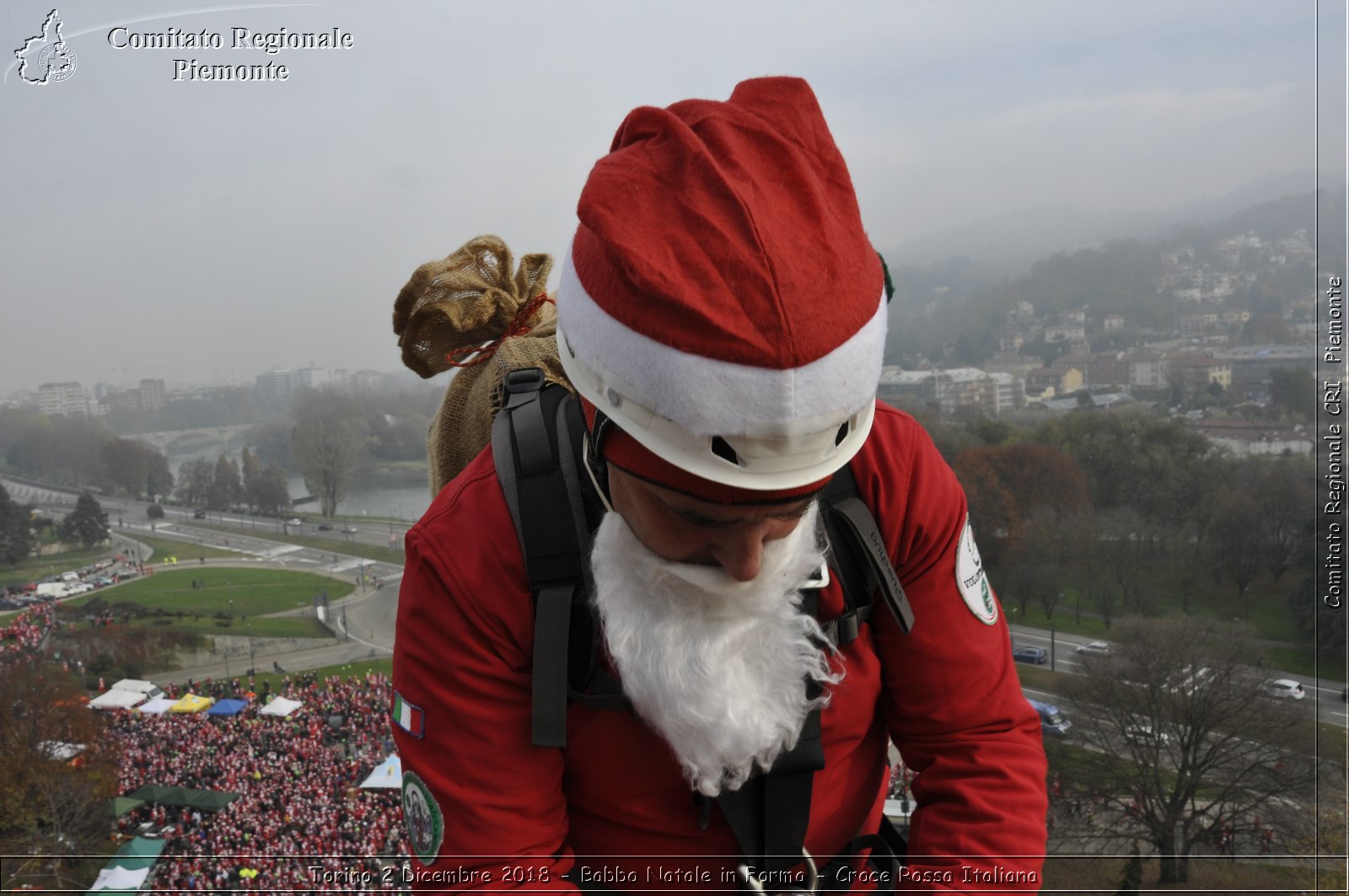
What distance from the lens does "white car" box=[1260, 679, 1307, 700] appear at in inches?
500

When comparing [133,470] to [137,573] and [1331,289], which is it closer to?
[137,573]

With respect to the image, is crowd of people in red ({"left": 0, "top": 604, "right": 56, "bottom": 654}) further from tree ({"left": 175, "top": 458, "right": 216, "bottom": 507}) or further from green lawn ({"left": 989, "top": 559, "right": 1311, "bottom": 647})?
green lawn ({"left": 989, "top": 559, "right": 1311, "bottom": 647})

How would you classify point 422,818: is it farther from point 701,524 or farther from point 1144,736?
point 1144,736

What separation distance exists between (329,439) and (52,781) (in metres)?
22.0

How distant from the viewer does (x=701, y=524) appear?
3.47 feet

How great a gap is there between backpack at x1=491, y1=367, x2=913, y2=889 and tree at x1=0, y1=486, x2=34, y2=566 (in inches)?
1372

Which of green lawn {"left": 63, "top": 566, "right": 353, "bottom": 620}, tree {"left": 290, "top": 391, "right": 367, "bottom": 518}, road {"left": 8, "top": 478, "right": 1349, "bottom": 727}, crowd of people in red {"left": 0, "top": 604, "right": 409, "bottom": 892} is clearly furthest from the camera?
tree {"left": 290, "top": 391, "right": 367, "bottom": 518}

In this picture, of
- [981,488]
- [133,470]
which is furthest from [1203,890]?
[133,470]

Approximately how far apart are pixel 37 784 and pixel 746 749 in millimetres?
17145

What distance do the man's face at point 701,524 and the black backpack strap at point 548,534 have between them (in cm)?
10

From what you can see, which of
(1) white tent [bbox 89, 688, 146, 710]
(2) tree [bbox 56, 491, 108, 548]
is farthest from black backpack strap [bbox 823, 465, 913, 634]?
(2) tree [bbox 56, 491, 108, 548]

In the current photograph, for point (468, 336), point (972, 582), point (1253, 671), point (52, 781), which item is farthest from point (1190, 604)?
point (52, 781)

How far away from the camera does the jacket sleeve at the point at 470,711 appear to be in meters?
1.15

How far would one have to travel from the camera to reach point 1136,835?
10836 mm
